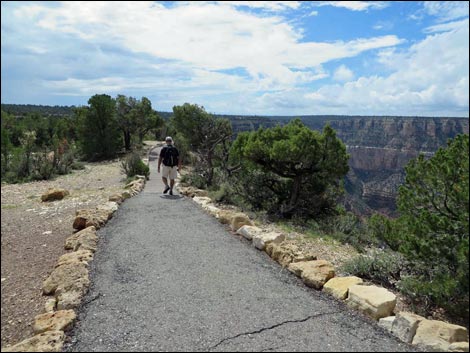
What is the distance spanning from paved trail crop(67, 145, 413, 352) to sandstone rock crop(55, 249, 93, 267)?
122 millimetres

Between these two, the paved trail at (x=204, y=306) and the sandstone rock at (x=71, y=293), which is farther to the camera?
the sandstone rock at (x=71, y=293)

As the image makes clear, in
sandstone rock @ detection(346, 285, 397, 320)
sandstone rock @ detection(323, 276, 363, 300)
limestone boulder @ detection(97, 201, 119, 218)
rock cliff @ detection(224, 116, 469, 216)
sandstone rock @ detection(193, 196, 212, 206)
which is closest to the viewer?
sandstone rock @ detection(346, 285, 397, 320)

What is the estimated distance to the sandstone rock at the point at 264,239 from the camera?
6452 millimetres

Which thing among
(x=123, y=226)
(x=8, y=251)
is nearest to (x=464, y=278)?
(x=123, y=226)

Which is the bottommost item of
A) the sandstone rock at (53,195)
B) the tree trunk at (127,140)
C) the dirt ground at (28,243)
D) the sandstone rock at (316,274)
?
the dirt ground at (28,243)

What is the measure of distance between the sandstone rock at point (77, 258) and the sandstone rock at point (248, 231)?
2.71 meters

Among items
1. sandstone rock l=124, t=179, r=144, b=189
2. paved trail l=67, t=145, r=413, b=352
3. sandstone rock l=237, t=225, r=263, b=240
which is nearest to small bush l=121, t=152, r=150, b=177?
sandstone rock l=124, t=179, r=144, b=189

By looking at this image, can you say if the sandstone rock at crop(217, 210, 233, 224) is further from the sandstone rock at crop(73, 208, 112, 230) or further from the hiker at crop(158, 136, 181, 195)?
the hiker at crop(158, 136, 181, 195)

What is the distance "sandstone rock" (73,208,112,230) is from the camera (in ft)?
25.0

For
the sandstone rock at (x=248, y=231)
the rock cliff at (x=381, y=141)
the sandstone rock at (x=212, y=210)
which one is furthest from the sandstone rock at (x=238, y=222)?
the rock cliff at (x=381, y=141)

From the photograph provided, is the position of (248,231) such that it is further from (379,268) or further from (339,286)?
(339,286)

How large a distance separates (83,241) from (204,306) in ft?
10.4

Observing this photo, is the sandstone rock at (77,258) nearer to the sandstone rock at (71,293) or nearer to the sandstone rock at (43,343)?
the sandstone rock at (71,293)

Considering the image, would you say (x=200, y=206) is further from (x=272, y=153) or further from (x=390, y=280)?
(x=390, y=280)
